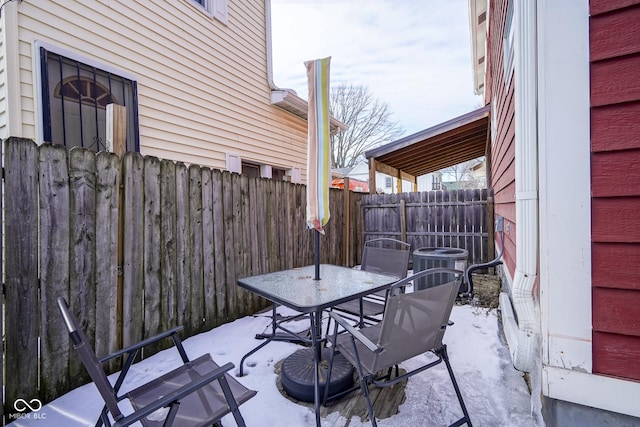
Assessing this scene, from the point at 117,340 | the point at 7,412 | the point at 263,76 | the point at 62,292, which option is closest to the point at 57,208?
the point at 62,292

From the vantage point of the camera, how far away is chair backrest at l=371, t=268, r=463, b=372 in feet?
5.02

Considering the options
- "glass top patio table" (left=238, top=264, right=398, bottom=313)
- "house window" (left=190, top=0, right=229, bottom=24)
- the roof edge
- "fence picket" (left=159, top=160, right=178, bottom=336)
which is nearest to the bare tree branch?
the roof edge

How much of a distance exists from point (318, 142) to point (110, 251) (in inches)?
70.5

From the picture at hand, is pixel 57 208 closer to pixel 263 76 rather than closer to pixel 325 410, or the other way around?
pixel 325 410

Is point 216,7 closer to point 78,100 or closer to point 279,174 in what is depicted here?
point 78,100

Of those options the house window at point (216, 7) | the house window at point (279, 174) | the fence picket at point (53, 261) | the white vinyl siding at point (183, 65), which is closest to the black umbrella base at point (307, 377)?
the fence picket at point (53, 261)

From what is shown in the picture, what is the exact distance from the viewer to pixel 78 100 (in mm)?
3543

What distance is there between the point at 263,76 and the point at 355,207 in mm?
3460

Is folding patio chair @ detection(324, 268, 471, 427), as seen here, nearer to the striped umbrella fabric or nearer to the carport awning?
the striped umbrella fabric

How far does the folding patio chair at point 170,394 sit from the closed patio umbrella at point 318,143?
4.06ft

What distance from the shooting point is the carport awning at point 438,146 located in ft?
20.5

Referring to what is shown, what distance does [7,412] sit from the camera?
1811mm

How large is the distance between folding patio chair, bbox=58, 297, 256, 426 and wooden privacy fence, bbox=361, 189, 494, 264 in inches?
208

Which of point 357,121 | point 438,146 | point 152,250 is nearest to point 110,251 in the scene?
point 152,250
